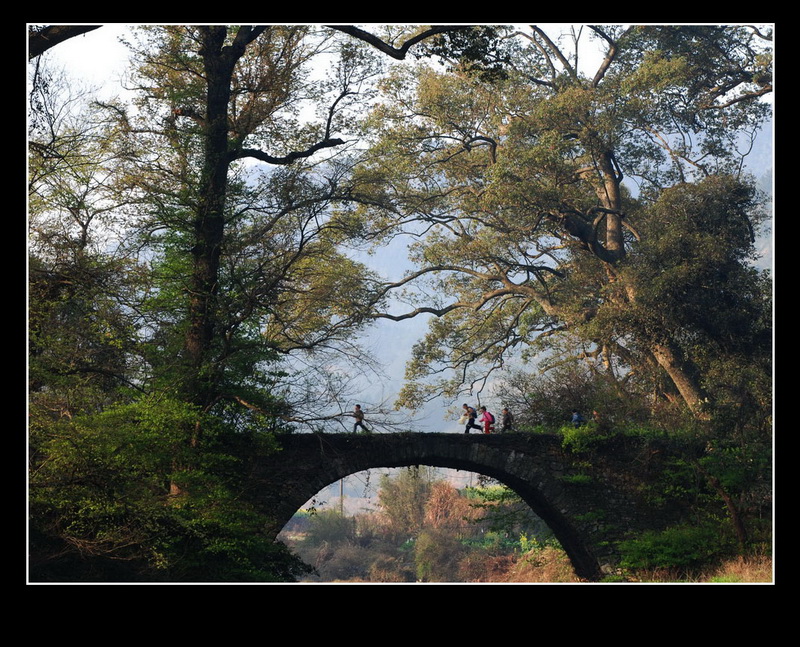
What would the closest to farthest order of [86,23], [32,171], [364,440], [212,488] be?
[86,23], [32,171], [212,488], [364,440]

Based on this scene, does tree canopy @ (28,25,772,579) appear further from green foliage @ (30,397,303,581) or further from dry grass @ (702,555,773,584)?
dry grass @ (702,555,773,584)

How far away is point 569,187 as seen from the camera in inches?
816

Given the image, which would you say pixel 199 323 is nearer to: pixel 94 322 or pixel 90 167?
pixel 94 322

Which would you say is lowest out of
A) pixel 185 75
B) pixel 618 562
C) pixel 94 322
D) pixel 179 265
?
pixel 618 562

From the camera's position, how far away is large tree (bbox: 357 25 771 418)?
17.9 meters

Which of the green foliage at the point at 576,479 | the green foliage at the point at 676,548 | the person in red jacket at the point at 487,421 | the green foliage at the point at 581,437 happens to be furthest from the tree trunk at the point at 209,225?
the green foliage at the point at 676,548

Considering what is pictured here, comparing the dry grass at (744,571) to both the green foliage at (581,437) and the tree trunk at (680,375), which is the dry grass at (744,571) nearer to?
the green foliage at (581,437)

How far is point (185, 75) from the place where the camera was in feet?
50.4

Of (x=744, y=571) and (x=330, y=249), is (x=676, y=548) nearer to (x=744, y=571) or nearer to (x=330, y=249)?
(x=744, y=571)

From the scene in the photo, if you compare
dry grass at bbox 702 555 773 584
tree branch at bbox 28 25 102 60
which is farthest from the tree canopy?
dry grass at bbox 702 555 773 584

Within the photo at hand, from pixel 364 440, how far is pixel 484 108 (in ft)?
33.9

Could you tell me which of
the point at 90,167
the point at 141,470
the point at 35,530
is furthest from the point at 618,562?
the point at 90,167

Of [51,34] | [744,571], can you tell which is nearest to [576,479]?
[744,571]

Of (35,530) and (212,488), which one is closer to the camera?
(35,530)
